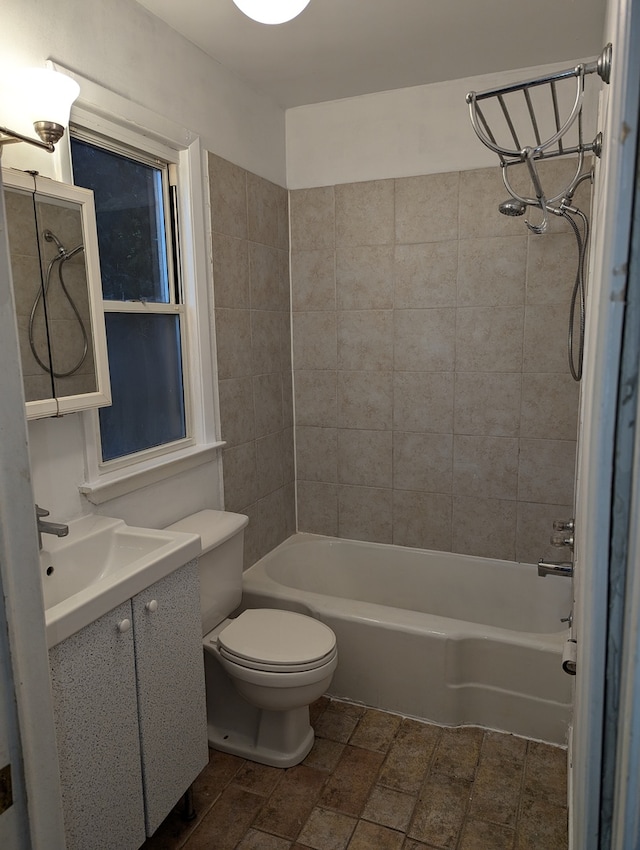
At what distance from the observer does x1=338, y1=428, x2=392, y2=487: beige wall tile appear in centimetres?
301

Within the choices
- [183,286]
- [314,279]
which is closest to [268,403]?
[314,279]

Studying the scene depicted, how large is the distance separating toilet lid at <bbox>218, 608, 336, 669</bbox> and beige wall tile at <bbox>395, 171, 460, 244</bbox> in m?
1.79

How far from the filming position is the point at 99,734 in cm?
143

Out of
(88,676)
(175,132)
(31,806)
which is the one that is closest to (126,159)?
(175,132)

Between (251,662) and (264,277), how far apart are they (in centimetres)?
170

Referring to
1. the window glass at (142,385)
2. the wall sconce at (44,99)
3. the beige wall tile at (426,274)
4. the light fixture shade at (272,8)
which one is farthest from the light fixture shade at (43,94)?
the beige wall tile at (426,274)

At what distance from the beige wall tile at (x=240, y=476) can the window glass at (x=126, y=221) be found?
29.2 inches

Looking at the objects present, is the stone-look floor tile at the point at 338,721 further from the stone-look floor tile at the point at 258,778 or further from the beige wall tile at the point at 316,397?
the beige wall tile at the point at 316,397

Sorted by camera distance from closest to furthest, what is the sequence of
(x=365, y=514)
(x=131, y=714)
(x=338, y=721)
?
(x=131, y=714) < (x=338, y=721) < (x=365, y=514)

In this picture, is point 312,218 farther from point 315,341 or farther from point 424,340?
point 424,340

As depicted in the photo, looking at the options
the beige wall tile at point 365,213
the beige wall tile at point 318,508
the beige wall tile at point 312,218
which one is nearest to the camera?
the beige wall tile at point 365,213

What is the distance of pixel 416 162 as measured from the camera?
8.91 ft

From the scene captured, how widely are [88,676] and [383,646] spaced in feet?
4.23

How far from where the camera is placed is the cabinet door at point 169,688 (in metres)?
1.59
